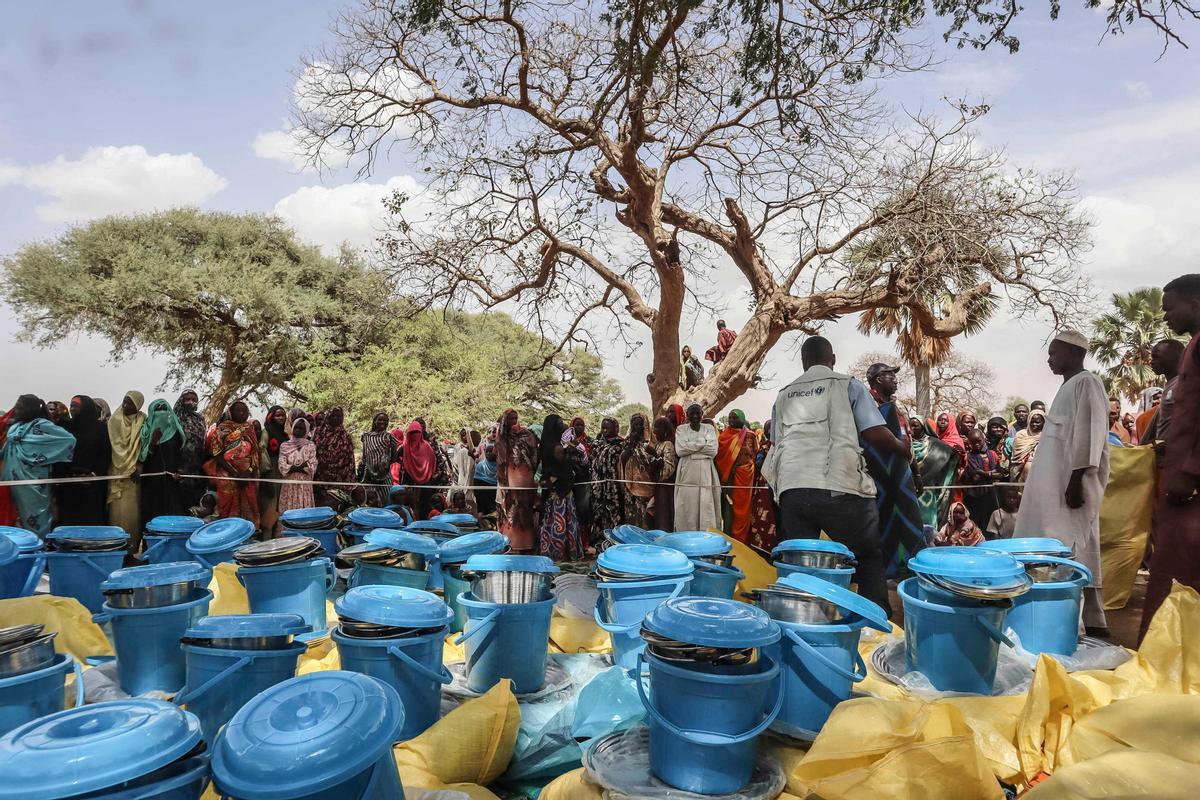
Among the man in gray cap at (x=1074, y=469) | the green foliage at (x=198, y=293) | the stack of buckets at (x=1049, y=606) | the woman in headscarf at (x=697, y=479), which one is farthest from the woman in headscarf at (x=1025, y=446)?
the green foliage at (x=198, y=293)

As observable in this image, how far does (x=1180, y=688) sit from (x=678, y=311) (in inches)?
298

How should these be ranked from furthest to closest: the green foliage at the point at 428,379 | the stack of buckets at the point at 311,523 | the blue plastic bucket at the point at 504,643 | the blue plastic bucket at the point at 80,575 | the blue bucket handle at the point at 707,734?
the green foliage at the point at 428,379, the stack of buckets at the point at 311,523, the blue plastic bucket at the point at 80,575, the blue plastic bucket at the point at 504,643, the blue bucket handle at the point at 707,734

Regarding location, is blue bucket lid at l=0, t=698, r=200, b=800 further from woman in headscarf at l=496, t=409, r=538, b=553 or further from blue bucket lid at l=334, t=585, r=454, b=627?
woman in headscarf at l=496, t=409, r=538, b=553

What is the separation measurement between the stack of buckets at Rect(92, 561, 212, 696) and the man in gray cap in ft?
14.1

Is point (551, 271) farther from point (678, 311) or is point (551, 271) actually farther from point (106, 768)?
point (106, 768)

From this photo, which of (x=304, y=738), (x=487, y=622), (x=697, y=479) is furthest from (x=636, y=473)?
(x=304, y=738)

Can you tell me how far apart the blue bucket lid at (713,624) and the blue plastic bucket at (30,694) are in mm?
1936

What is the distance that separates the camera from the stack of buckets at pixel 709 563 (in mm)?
3664

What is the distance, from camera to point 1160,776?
149 cm

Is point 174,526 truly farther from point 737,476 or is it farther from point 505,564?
point 737,476

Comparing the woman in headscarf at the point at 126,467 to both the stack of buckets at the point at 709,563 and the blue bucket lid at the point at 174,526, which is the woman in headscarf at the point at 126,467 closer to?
the blue bucket lid at the point at 174,526

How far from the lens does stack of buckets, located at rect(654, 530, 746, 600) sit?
3664 mm

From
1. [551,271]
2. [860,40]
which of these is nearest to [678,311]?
[551,271]

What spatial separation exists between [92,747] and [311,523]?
3728 millimetres
